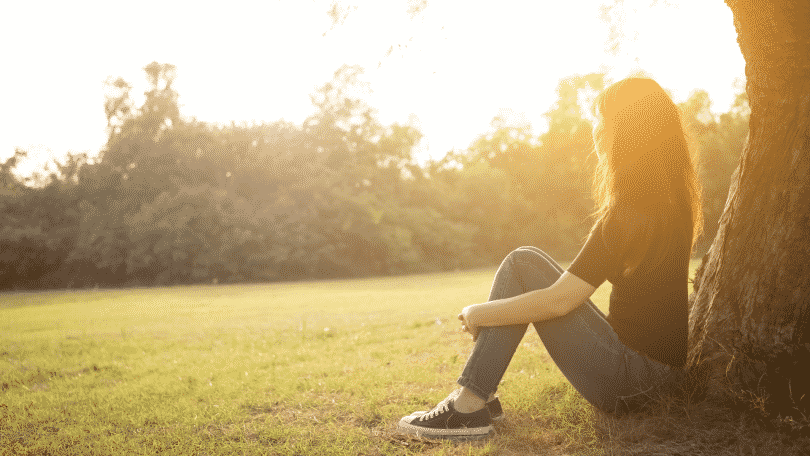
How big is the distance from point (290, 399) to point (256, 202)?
31205 mm

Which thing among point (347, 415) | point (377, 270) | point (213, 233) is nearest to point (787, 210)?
point (347, 415)

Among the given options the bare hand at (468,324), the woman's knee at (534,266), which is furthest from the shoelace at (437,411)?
the woman's knee at (534,266)

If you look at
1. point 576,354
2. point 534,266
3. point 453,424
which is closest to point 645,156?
point 534,266

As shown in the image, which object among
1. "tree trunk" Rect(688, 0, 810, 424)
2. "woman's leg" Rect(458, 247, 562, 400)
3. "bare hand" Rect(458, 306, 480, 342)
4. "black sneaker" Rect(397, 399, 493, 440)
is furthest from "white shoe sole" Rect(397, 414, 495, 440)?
"tree trunk" Rect(688, 0, 810, 424)

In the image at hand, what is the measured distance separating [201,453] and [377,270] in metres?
33.4

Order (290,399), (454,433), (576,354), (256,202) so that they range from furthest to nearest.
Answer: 1. (256,202)
2. (290,399)
3. (454,433)
4. (576,354)

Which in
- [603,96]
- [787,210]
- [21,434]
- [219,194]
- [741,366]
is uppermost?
[219,194]

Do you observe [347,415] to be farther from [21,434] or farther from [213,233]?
[213,233]

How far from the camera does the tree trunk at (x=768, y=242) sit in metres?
2.97

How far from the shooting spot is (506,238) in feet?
146

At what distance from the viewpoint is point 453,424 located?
329cm

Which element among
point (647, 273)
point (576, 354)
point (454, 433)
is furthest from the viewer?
point (454, 433)

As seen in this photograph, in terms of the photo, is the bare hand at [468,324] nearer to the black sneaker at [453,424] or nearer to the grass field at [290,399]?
the black sneaker at [453,424]

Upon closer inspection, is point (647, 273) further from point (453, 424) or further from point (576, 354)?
point (453, 424)
